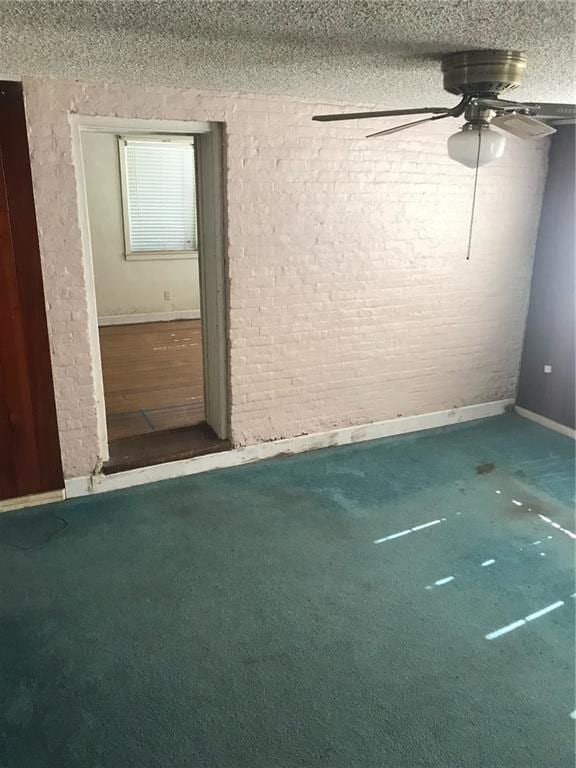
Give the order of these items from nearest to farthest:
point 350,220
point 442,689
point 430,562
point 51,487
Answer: point 442,689 → point 430,562 → point 51,487 → point 350,220

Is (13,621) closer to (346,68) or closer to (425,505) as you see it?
(425,505)

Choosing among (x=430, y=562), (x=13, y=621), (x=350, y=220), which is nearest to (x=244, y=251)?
(x=350, y=220)

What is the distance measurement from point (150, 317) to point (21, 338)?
462 cm

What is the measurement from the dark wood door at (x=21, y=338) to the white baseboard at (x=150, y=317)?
424 centimetres

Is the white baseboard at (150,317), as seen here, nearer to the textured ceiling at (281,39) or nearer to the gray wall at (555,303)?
the gray wall at (555,303)

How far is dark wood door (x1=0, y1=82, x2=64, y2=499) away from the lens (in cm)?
288

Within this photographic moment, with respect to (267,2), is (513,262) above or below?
below

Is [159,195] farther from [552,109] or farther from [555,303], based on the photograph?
[552,109]

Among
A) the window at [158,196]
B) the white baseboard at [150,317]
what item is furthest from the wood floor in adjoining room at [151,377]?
the window at [158,196]

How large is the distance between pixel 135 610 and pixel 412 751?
1324 millimetres

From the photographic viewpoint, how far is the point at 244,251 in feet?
11.8

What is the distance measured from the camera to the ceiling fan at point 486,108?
2023 millimetres

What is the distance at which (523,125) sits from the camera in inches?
80.6

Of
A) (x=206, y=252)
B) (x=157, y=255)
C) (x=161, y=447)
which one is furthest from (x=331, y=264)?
(x=157, y=255)
